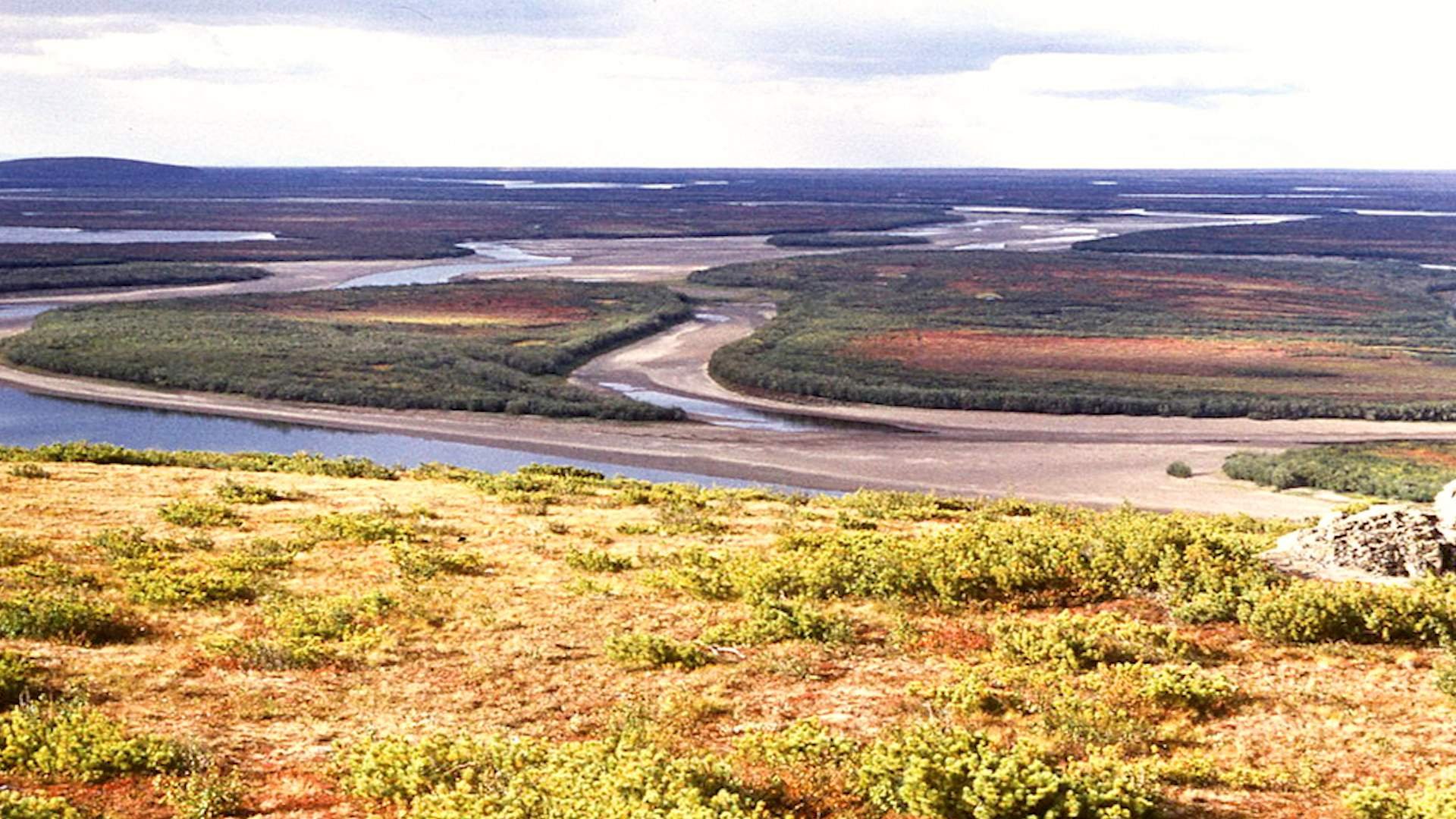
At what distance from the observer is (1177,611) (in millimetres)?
13695

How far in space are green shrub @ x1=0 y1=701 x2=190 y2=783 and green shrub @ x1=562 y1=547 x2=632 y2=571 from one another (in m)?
6.86

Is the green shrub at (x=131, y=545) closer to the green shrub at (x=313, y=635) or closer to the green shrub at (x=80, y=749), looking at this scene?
the green shrub at (x=313, y=635)

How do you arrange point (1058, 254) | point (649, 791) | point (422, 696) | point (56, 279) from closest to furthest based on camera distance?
1. point (649, 791)
2. point (422, 696)
3. point (56, 279)
4. point (1058, 254)

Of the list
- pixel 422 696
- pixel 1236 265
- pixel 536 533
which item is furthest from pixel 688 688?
pixel 1236 265

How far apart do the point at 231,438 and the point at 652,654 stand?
171 ft

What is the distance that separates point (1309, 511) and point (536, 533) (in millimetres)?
34924

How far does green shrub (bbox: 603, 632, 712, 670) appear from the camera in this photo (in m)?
12.6

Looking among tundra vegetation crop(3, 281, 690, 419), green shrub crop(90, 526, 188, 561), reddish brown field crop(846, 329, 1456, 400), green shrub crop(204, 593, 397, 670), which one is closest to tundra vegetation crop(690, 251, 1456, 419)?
reddish brown field crop(846, 329, 1456, 400)

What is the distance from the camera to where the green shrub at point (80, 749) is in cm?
957

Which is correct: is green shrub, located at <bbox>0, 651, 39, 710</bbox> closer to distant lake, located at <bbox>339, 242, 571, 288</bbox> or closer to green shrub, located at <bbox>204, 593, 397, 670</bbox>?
green shrub, located at <bbox>204, 593, 397, 670</bbox>

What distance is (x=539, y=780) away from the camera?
911 cm

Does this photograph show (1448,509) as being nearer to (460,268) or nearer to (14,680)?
(14,680)

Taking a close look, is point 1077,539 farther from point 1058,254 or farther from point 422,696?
point 1058,254

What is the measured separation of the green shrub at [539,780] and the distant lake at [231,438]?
39.1m
